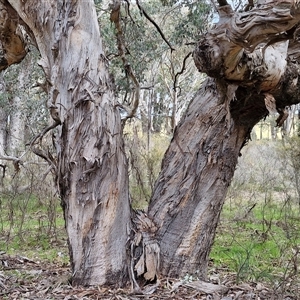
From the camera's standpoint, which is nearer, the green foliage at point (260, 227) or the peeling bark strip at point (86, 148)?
the peeling bark strip at point (86, 148)

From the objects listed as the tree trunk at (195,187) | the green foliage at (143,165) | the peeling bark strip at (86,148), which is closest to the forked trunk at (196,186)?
the tree trunk at (195,187)

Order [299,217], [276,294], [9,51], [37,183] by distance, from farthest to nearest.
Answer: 1. [299,217]
2. [37,183]
3. [9,51]
4. [276,294]

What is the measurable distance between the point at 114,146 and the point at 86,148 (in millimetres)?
213

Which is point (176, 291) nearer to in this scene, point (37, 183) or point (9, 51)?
point (9, 51)

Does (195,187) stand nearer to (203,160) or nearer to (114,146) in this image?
(203,160)

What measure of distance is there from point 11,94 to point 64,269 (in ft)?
30.6

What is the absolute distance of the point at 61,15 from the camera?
12.4 ft

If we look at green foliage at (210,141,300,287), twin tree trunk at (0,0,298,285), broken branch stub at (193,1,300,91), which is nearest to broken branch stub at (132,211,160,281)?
twin tree trunk at (0,0,298,285)

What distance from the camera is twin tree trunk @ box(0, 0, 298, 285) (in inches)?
141

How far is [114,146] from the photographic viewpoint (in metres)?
3.65

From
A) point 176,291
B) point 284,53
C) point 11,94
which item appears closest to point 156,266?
point 176,291

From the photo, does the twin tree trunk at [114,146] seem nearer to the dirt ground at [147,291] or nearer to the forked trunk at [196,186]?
the forked trunk at [196,186]

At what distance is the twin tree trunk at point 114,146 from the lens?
3.59 meters

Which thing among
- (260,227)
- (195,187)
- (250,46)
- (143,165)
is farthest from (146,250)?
(143,165)
